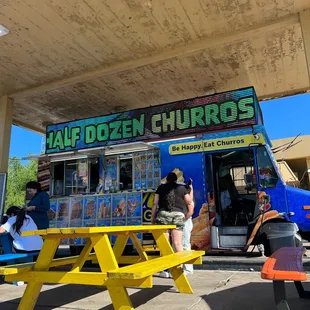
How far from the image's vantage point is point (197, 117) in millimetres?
8047

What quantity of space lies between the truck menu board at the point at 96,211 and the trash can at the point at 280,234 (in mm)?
2899

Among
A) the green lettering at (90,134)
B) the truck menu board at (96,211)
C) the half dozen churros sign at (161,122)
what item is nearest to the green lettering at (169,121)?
the half dozen churros sign at (161,122)

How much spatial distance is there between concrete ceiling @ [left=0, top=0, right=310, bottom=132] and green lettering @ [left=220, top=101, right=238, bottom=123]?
4.86 ft

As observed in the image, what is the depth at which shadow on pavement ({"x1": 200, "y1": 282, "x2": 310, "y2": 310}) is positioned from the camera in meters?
3.63

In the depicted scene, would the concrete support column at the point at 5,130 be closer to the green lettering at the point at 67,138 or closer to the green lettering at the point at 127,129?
the green lettering at the point at 67,138

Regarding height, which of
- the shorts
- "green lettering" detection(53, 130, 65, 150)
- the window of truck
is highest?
"green lettering" detection(53, 130, 65, 150)

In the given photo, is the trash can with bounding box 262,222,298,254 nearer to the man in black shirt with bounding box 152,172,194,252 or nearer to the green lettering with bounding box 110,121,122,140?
the man in black shirt with bounding box 152,172,194,252

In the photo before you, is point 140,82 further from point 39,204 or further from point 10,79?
point 39,204

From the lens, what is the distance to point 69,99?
1159 centimetres

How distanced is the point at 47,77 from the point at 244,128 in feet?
19.9

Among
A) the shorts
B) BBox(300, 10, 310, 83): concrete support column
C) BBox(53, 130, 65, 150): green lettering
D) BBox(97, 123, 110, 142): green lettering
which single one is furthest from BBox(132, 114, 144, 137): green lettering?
BBox(300, 10, 310, 83): concrete support column

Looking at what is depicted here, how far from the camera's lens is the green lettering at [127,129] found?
8791 millimetres

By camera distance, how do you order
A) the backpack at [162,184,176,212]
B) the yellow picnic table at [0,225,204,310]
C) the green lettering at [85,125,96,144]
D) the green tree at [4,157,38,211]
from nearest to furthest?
the yellow picnic table at [0,225,204,310] < the backpack at [162,184,176,212] < the green lettering at [85,125,96,144] < the green tree at [4,157,38,211]

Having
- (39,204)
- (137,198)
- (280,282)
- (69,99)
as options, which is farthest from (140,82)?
(280,282)
